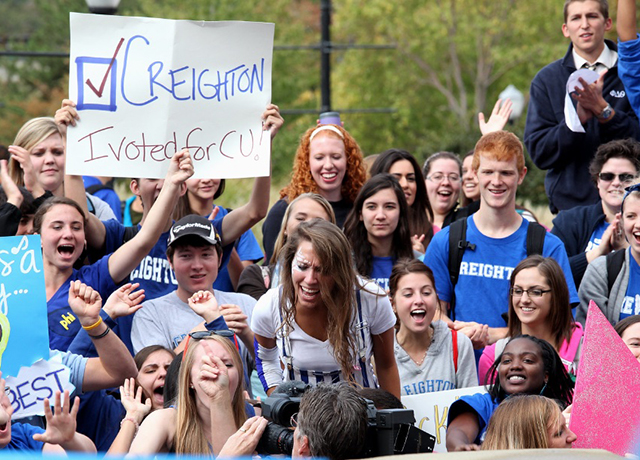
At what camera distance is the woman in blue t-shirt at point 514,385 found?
4.69 meters

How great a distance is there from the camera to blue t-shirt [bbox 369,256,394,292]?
19.3 ft

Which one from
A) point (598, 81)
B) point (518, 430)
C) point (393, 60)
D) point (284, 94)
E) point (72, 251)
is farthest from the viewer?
point (393, 60)

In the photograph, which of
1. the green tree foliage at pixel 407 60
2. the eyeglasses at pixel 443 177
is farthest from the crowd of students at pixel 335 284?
the green tree foliage at pixel 407 60

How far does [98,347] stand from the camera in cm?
468

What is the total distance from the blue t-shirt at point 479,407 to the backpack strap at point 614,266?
1.36 meters

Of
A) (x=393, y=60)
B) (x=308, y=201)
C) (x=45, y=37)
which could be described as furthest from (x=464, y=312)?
(x=45, y=37)

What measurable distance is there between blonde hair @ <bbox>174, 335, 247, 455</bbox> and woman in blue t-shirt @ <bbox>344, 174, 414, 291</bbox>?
170 centimetres

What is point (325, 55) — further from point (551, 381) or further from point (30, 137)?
point (551, 381)

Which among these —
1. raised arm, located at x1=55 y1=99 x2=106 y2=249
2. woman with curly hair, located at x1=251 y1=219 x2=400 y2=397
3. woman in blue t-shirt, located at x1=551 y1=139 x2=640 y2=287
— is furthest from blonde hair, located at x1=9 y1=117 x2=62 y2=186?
woman in blue t-shirt, located at x1=551 y1=139 x2=640 y2=287

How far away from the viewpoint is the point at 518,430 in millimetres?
4074

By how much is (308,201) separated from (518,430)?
2157 mm

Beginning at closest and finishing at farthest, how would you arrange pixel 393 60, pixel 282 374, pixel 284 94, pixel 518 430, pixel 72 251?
1. pixel 518 430
2. pixel 282 374
3. pixel 72 251
4. pixel 284 94
5. pixel 393 60

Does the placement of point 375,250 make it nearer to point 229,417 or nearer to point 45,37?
point 229,417

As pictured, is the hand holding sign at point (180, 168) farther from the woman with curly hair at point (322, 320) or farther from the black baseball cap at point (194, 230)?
the woman with curly hair at point (322, 320)
